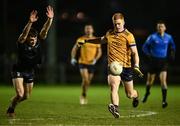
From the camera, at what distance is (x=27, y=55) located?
48.1 feet

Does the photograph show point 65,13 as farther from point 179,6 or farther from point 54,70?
point 54,70

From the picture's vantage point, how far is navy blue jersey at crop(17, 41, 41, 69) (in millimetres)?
14602

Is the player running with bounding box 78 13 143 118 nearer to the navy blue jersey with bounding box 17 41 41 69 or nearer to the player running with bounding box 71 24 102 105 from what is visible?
the navy blue jersey with bounding box 17 41 41 69

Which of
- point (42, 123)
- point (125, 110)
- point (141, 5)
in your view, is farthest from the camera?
point (141, 5)

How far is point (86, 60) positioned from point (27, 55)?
6.76m

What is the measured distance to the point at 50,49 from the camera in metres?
35.9

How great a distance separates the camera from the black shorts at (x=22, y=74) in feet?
48.1

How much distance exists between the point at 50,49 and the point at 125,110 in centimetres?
1910

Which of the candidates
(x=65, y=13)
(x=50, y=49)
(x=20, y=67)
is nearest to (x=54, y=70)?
(x=50, y=49)

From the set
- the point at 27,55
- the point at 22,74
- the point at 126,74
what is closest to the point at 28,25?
the point at 27,55

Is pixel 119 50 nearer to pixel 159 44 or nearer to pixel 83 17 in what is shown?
pixel 159 44

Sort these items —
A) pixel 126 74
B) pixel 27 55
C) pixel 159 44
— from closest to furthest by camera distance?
pixel 27 55 → pixel 126 74 → pixel 159 44

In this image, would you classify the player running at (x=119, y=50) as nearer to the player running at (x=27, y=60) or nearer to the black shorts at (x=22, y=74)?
the player running at (x=27, y=60)

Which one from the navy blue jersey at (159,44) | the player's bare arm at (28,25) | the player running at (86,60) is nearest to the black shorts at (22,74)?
the player's bare arm at (28,25)
